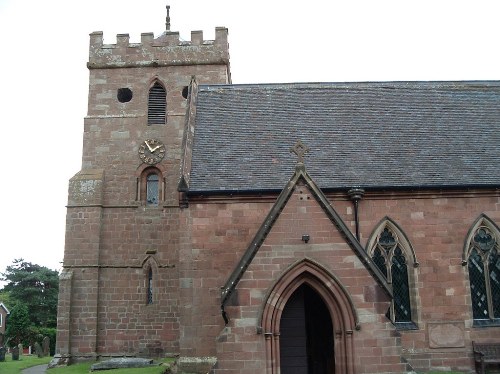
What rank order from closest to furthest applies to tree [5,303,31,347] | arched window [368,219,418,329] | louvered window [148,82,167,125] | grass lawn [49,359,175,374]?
1. arched window [368,219,418,329]
2. grass lawn [49,359,175,374]
3. louvered window [148,82,167,125]
4. tree [5,303,31,347]

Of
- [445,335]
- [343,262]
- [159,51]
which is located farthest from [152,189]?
[445,335]

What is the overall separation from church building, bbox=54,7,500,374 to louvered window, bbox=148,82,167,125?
8 cm

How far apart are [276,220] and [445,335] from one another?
718 cm

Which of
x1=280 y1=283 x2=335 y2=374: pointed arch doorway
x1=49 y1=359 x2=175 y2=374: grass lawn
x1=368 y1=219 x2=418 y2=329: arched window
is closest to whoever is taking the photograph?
x1=280 y1=283 x2=335 y2=374: pointed arch doorway

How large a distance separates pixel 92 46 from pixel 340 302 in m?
21.9

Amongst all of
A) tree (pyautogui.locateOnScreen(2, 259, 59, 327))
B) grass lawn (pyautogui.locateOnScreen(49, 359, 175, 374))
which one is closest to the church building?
grass lawn (pyautogui.locateOnScreen(49, 359, 175, 374))

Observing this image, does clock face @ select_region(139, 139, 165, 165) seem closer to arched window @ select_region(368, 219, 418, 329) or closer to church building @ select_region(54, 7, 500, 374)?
church building @ select_region(54, 7, 500, 374)

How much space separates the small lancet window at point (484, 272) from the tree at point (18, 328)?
4527 centimetres

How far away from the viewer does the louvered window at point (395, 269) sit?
1712cm

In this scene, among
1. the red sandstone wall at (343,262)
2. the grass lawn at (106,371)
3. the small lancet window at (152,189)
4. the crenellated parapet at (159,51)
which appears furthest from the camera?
the crenellated parapet at (159,51)

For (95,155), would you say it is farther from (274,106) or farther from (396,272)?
(396,272)

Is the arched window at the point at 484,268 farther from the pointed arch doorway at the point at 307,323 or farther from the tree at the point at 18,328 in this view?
the tree at the point at 18,328

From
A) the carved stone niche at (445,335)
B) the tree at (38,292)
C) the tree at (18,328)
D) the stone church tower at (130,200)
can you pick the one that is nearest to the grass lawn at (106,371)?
the stone church tower at (130,200)

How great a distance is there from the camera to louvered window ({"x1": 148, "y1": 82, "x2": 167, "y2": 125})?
28.3 metres
